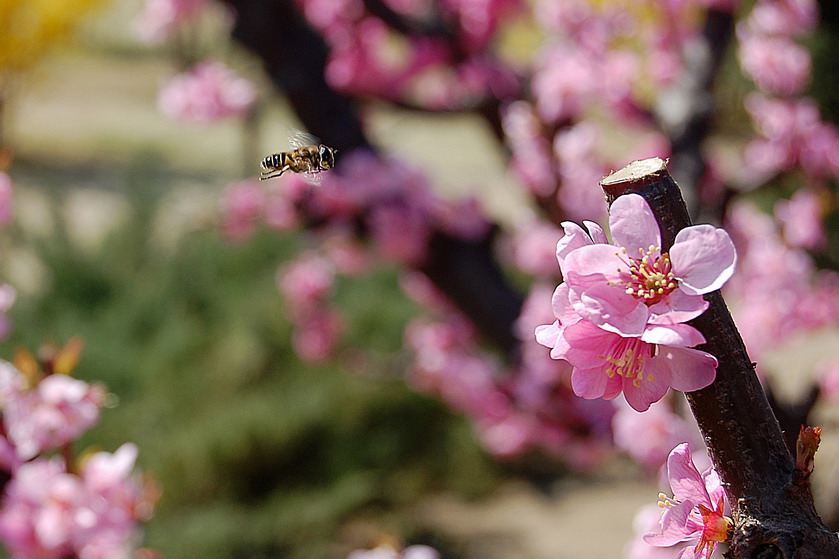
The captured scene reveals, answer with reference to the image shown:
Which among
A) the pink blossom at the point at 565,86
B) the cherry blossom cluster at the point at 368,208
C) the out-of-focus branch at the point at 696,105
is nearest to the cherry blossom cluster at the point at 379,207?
the cherry blossom cluster at the point at 368,208

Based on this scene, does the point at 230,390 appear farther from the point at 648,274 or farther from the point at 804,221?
the point at 648,274

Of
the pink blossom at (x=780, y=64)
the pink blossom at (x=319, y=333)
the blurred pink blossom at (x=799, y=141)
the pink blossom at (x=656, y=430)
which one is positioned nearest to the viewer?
the pink blossom at (x=656, y=430)

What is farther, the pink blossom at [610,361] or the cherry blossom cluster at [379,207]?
the cherry blossom cluster at [379,207]

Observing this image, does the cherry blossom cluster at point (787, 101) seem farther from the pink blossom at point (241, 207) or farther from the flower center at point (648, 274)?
the flower center at point (648, 274)

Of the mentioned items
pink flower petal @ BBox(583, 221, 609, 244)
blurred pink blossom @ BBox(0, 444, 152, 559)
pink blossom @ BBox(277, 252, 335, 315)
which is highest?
pink blossom @ BBox(277, 252, 335, 315)

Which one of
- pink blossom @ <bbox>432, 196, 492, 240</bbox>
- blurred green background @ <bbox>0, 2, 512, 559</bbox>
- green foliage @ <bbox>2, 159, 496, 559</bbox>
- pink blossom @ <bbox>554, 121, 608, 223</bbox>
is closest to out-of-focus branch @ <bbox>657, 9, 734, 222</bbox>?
pink blossom @ <bbox>554, 121, 608, 223</bbox>

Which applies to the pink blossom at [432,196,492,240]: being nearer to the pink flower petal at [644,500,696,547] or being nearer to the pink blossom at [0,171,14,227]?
the pink blossom at [0,171,14,227]

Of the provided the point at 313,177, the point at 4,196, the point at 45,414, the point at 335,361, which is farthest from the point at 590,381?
the point at 335,361
